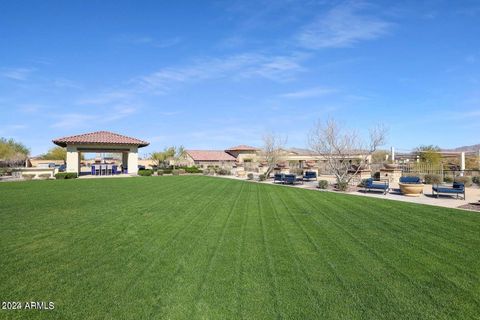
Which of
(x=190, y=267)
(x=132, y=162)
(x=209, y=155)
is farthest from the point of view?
(x=209, y=155)

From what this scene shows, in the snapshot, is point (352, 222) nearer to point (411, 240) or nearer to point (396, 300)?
point (411, 240)

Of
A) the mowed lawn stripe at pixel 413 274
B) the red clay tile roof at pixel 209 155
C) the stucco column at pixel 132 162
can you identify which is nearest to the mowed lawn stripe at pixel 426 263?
the mowed lawn stripe at pixel 413 274

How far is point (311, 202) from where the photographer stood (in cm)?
1112

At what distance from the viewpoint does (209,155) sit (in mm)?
69125

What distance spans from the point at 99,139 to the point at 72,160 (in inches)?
137

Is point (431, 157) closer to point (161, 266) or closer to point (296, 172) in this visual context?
point (296, 172)

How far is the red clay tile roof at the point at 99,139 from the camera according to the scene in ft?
100.0

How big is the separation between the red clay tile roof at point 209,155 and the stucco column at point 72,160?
35.9 metres

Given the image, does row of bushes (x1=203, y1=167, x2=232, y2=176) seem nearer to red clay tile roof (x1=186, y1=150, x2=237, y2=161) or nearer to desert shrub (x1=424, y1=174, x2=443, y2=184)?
desert shrub (x1=424, y1=174, x2=443, y2=184)

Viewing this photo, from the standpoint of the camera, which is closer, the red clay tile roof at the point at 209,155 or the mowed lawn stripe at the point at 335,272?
the mowed lawn stripe at the point at 335,272

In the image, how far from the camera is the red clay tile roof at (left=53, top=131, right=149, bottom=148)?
30469 mm

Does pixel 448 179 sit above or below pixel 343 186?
above

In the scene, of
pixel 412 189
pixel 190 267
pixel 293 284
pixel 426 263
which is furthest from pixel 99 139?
pixel 426 263

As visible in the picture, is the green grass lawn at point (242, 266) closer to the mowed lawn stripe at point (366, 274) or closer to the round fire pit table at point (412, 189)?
the mowed lawn stripe at point (366, 274)
